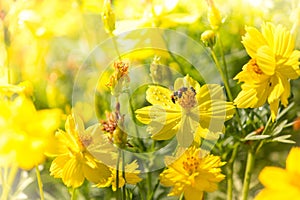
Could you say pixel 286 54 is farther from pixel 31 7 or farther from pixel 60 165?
pixel 31 7

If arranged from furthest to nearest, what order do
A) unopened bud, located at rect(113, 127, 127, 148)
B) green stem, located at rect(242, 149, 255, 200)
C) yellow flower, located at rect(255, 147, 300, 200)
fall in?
green stem, located at rect(242, 149, 255, 200)
unopened bud, located at rect(113, 127, 127, 148)
yellow flower, located at rect(255, 147, 300, 200)

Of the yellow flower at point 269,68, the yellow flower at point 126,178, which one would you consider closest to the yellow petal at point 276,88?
the yellow flower at point 269,68

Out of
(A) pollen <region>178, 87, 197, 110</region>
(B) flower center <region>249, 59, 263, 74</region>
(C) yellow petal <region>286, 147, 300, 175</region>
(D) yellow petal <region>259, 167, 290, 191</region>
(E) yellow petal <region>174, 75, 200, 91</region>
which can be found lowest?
(D) yellow petal <region>259, 167, 290, 191</region>

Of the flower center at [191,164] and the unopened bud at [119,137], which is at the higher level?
the unopened bud at [119,137]

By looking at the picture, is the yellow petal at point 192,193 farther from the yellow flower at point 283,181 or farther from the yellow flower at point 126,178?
the yellow flower at point 283,181

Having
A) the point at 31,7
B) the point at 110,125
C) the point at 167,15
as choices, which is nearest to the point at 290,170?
the point at 110,125

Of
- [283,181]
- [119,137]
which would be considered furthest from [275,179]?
[119,137]

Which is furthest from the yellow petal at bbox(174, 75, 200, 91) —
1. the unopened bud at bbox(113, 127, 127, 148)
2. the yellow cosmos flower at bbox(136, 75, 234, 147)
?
the unopened bud at bbox(113, 127, 127, 148)

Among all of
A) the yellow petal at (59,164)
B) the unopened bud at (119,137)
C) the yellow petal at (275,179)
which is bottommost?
the yellow petal at (59,164)

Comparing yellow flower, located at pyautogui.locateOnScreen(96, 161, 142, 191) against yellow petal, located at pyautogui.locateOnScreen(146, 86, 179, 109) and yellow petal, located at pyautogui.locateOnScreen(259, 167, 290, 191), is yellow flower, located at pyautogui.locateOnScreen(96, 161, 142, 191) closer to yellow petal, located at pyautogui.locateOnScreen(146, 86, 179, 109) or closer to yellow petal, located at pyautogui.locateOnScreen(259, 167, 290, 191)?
yellow petal, located at pyautogui.locateOnScreen(146, 86, 179, 109)
